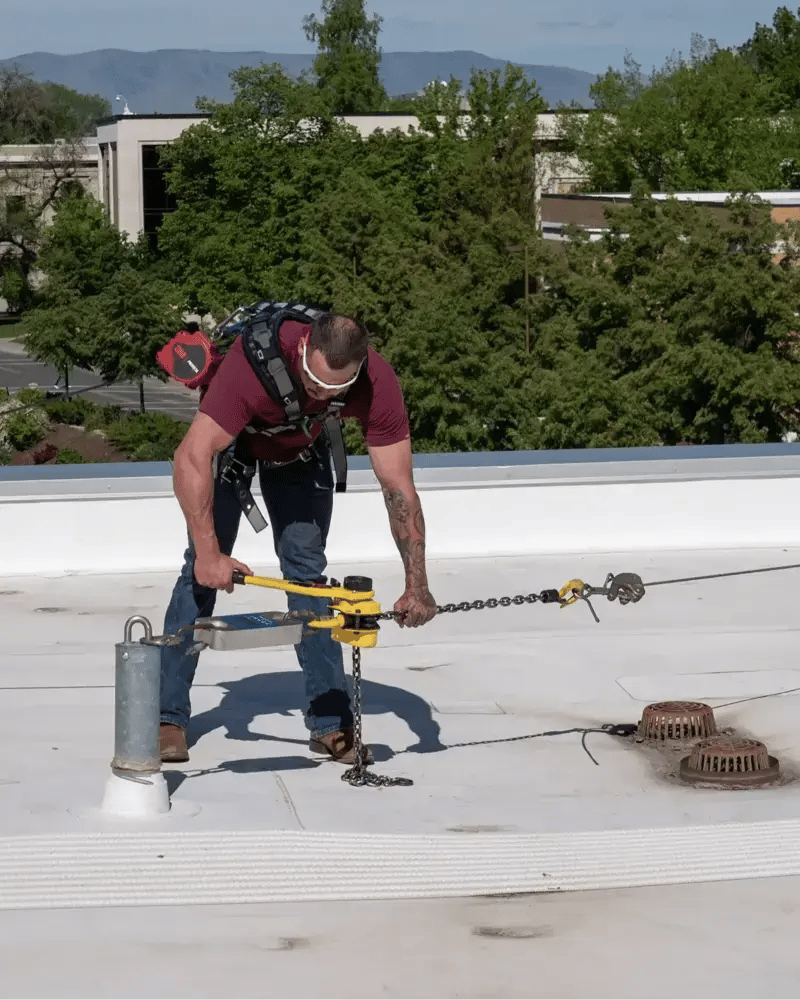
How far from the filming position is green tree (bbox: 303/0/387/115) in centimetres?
9231

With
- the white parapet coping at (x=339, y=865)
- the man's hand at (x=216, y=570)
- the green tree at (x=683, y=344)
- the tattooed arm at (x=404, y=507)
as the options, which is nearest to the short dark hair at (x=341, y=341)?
the tattooed arm at (x=404, y=507)

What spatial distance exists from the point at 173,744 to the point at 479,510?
3.62 meters

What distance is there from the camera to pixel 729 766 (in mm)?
4938

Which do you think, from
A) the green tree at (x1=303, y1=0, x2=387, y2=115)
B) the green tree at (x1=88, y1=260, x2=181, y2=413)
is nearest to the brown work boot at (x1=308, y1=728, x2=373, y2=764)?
the green tree at (x1=88, y1=260, x2=181, y2=413)

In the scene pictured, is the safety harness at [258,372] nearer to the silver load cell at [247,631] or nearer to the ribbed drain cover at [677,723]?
the silver load cell at [247,631]

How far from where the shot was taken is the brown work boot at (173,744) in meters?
4.91

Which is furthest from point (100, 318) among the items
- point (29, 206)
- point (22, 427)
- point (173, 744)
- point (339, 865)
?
point (339, 865)

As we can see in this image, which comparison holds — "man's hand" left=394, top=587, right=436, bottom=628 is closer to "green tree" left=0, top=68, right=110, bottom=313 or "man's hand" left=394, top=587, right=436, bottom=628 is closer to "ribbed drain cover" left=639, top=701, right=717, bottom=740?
"ribbed drain cover" left=639, top=701, right=717, bottom=740

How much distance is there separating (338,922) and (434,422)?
29.6m

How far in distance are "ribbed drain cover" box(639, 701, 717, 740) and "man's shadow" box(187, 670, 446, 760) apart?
0.71 meters

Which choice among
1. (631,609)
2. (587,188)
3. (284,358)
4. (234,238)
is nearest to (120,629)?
(631,609)

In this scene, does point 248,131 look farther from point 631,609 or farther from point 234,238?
point 631,609

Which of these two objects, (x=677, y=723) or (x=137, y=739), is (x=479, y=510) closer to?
(x=677, y=723)

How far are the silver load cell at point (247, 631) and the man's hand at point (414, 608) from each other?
11.3 inches
